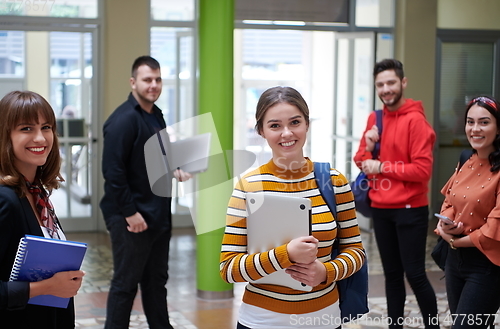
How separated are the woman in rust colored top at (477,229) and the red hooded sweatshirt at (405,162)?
0.72 meters

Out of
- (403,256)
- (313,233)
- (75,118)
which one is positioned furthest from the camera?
(75,118)

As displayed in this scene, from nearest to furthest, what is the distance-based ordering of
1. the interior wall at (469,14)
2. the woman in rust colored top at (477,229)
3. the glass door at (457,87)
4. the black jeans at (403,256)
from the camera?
the woman in rust colored top at (477,229) < the black jeans at (403,256) < the interior wall at (469,14) < the glass door at (457,87)

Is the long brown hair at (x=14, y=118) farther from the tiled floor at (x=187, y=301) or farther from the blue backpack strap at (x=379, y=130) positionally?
the tiled floor at (x=187, y=301)

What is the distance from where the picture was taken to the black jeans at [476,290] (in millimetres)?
3340

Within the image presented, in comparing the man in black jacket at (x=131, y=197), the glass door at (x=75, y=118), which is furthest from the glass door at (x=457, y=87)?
the man in black jacket at (x=131, y=197)

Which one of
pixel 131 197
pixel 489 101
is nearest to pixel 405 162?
pixel 489 101

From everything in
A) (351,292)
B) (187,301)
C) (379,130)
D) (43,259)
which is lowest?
(187,301)

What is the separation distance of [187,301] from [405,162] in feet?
7.69

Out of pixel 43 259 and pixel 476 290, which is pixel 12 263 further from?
pixel 476 290

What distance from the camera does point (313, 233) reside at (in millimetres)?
2471

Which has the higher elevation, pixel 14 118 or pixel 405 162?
pixel 14 118

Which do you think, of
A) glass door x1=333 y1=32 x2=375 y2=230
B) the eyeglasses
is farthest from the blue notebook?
glass door x1=333 y1=32 x2=375 y2=230

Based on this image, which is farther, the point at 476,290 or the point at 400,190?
the point at 400,190

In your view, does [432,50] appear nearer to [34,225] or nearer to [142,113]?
[142,113]
